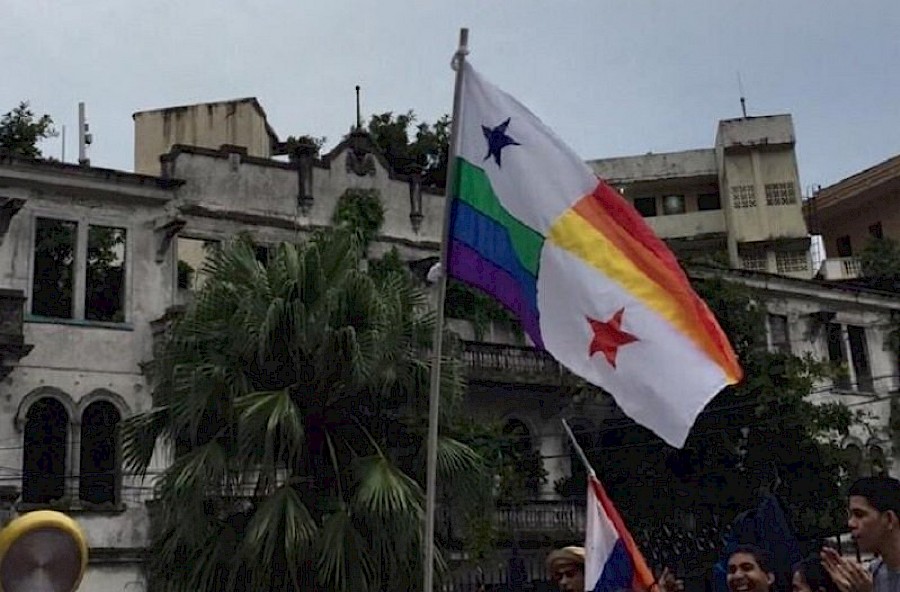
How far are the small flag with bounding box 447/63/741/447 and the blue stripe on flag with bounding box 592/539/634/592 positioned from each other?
2.43m

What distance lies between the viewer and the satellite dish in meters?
5.77

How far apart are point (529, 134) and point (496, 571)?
1811 centimetres

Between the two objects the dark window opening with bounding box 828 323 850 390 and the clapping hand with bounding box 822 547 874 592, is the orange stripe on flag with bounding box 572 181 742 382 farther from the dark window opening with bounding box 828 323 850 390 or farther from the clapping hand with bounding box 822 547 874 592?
the dark window opening with bounding box 828 323 850 390

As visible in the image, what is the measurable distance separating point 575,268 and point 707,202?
43.6 meters

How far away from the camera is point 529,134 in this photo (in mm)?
7797

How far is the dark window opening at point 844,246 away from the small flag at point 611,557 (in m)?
41.2

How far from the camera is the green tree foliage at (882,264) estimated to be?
39688 millimetres

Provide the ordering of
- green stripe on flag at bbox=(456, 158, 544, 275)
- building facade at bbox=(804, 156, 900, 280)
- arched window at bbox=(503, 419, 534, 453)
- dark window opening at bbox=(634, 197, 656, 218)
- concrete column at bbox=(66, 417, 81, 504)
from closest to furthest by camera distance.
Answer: green stripe on flag at bbox=(456, 158, 544, 275) → concrete column at bbox=(66, 417, 81, 504) → arched window at bbox=(503, 419, 534, 453) → building facade at bbox=(804, 156, 900, 280) → dark window opening at bbox=(634, 197, 656, 218)

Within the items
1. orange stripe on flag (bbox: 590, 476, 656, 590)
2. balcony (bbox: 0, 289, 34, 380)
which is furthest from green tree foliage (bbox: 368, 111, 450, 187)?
orange stripe on flag (bbox: 590, 476, 656, 590)

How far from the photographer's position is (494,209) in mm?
7855

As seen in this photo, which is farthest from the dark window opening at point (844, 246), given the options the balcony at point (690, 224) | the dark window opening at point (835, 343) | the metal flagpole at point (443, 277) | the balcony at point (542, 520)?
the metal flagpole at point (443, 277)

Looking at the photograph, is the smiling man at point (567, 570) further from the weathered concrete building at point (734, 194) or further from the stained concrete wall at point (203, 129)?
the weathered concrete building at point (734, 194)

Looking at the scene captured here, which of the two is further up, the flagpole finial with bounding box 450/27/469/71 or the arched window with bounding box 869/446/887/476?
the flagpole finial with bounding box 450/27/469/71

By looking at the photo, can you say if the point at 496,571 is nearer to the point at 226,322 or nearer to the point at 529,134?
the point at 226,322
